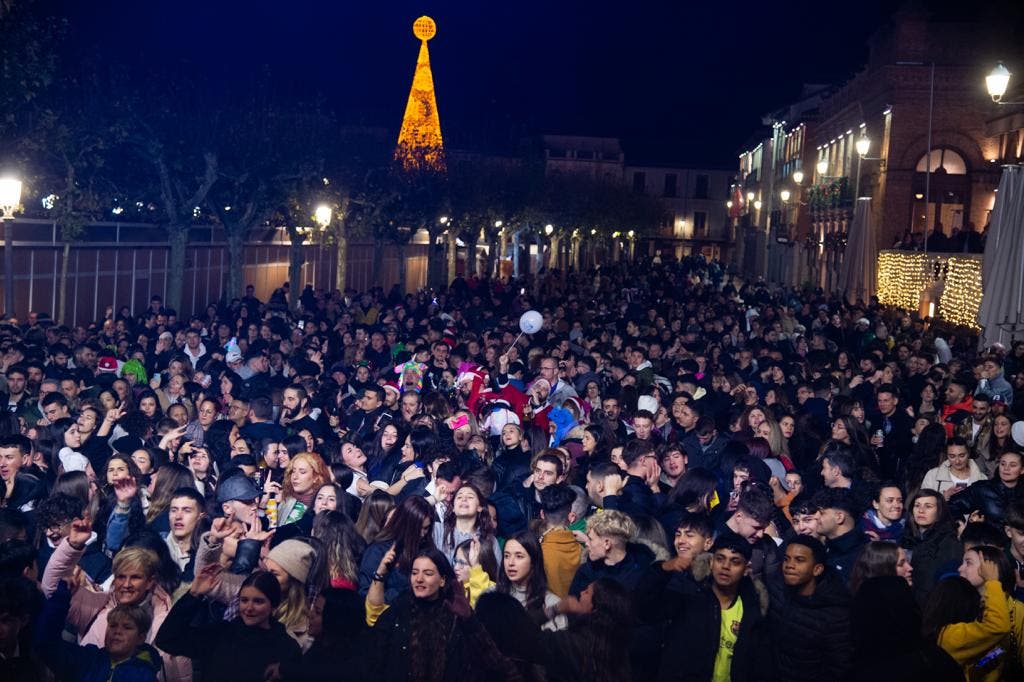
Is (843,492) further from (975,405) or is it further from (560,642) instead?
(975,405)

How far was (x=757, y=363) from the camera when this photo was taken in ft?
56.5

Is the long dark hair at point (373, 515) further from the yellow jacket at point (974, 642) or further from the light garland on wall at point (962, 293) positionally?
the light garland on wall at point (962, 293)

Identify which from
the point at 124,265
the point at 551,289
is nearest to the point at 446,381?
the point at 124,265

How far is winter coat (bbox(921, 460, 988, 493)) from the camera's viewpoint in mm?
9859

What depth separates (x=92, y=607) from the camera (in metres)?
6.57

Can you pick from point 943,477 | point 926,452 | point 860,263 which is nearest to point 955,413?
point 926,452

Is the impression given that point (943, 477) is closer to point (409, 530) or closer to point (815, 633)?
point (815, 633)

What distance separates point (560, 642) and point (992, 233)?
1248cm

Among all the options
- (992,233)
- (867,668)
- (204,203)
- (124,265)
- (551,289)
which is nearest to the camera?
(867,668)

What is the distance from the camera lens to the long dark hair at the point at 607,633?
19.2 feet

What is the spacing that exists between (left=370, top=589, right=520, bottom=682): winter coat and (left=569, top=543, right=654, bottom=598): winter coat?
853 mm

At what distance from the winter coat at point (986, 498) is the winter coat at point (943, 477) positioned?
411mm

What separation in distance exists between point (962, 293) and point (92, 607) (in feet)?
69.1

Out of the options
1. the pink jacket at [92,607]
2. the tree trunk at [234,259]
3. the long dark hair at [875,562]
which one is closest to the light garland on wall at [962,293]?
the tree trunk at [234,259]
